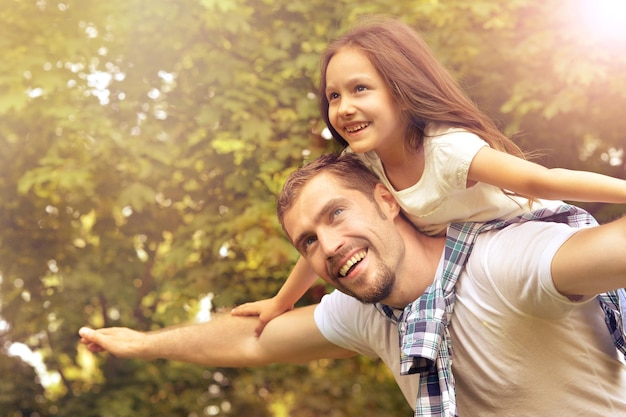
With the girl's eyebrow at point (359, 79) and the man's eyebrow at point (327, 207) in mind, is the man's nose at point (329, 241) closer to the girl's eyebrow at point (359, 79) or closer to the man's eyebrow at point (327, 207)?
the man's eyebrow at point (327, 207)

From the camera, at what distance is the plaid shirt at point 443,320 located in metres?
1.47

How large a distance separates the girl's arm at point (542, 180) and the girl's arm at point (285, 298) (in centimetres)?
50

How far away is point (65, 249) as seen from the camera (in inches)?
142

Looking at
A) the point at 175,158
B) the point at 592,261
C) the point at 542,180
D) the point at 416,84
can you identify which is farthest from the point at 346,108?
the point at 175,158

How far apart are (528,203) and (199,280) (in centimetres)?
204

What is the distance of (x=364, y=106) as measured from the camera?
5.09ft

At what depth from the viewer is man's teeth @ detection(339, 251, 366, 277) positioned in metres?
1.53

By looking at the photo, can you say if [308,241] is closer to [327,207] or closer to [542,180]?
[327,207]

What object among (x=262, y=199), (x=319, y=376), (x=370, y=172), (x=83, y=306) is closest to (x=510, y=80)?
(x=262, y=199)

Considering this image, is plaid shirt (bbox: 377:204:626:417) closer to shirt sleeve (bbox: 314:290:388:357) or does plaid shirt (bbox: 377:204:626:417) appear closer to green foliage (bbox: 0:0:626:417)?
shirt sleeve (bbox: 314:290:388:357)

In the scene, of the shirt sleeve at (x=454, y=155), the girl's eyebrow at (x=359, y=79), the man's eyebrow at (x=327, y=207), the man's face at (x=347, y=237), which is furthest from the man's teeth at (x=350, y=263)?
the girl's eyebrow at (x=359, y=79)

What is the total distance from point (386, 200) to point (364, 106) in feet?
0.67

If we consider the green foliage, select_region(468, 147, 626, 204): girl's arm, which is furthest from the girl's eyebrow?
the green foliage

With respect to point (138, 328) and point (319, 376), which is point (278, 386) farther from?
Result: point (138, 328)
